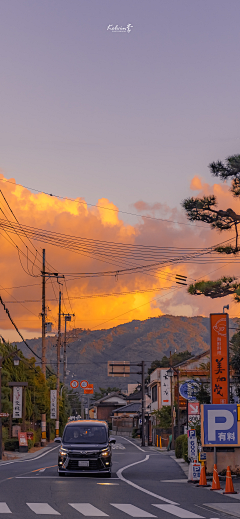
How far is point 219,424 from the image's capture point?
21375 millimetres

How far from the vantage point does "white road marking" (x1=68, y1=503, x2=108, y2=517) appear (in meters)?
12.5

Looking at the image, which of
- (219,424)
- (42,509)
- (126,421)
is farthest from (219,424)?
(126,421)

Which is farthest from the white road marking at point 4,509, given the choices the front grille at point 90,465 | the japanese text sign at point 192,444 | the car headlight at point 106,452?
the japanese text sign at point 192,444

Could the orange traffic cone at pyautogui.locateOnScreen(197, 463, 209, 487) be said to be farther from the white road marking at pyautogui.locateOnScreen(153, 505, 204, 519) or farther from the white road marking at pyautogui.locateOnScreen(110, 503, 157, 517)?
the white road marking at pyautogui.locateOnScreen(110, 503, 157, 517)

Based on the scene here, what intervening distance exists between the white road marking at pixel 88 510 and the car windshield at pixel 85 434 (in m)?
8.91

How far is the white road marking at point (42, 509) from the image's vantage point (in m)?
12.5

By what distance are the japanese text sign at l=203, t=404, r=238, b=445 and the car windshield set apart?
13.0 ft

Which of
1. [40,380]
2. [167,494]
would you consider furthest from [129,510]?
[40,380]

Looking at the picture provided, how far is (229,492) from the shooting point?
17266mm

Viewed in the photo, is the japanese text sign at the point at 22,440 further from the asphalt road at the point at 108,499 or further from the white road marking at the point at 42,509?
the white road marking at the point at 42,509

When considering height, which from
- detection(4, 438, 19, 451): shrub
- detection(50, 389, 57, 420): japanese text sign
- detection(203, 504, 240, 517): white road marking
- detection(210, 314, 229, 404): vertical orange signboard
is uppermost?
detection(210, 314, 229, 404): vertical orange signboard

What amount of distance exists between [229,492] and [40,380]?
158 feet

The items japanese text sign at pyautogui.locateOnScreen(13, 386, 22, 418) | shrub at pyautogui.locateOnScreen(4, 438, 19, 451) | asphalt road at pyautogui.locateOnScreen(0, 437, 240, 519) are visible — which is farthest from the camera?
shrub at pyautogui.locateOnScreen(4, 438, 19, 451)

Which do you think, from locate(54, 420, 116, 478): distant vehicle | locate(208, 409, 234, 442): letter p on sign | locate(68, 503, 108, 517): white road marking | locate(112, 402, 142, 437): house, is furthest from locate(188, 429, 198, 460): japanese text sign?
locate(112, 402, 142, 437): house
